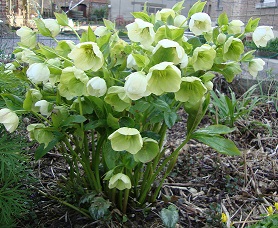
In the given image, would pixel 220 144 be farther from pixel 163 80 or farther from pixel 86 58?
pixel 86 58

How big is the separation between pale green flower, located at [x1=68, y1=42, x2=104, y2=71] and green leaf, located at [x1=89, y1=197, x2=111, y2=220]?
41 cm

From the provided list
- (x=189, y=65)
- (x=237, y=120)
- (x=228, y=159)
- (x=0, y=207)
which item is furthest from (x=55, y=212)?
(x=237, y=120)

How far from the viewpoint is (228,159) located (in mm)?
1561

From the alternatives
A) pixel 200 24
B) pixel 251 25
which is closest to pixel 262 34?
pixel 251 25

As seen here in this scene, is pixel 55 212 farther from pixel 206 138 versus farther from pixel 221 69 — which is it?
pixel 221 69

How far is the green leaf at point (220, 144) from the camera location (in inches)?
35.2

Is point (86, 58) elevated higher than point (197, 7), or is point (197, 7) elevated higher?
point (197, 7)

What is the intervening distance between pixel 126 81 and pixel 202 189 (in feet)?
2.51

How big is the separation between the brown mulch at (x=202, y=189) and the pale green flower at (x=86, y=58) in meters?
0.50

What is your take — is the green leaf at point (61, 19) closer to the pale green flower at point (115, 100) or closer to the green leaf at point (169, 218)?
the pale green flower at point (115, 100)

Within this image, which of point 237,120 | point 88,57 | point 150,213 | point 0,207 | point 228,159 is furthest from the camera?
point 237,120

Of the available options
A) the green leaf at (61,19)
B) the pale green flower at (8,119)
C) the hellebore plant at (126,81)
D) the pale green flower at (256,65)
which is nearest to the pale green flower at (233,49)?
the hellebore plant at (126,81)

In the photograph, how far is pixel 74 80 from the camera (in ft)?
2.66

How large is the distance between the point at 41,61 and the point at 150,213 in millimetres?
588
